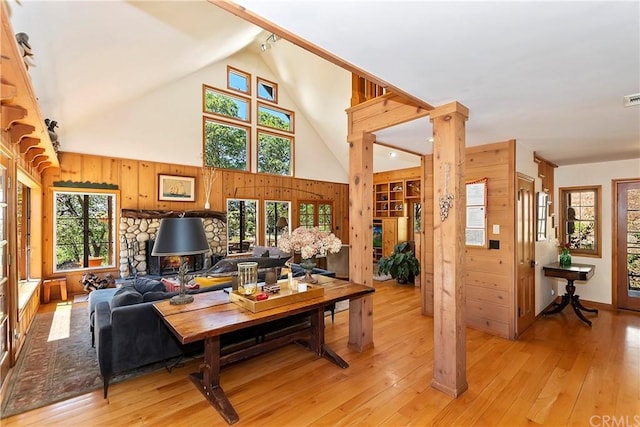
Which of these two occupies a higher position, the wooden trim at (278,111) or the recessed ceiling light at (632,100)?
the wooden trim at (278,111)

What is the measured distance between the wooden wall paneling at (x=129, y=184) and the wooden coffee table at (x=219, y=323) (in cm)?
429

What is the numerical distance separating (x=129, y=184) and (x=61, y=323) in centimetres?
281

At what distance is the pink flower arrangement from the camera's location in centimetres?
286

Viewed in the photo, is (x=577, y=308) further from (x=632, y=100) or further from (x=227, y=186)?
(x=227, y=186)

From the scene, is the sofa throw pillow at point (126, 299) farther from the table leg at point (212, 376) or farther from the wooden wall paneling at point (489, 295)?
the wooden wall paneling at point (489, 295)

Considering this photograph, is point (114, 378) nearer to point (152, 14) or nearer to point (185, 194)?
point (152, 14)

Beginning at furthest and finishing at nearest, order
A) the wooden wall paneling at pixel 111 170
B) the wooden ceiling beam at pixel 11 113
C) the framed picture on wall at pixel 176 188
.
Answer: the framed picture on wall at pixel 176 188
the wooden wall paneling at pixel 111 170
the wooden ceiling beam at pixel 11 113

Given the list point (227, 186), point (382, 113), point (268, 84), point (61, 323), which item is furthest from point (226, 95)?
point (61, 323)

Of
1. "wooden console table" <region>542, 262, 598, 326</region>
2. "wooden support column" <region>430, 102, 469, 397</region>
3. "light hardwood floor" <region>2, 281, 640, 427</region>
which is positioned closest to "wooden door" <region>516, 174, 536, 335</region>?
"light hardwood floor" <region>2, 281, 640, 427</region>

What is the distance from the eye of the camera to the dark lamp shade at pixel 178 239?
226cm

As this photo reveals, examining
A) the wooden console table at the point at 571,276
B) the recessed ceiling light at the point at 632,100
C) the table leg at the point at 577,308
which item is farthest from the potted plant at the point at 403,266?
the recessed ceiling light at the point at 632,100

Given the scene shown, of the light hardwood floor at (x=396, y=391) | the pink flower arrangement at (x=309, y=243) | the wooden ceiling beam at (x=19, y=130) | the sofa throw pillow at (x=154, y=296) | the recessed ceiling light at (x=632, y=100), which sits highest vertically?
the recessed ceiling light at (x=632, y=100)

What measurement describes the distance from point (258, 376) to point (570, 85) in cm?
334

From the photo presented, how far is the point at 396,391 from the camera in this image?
8.02 ft
